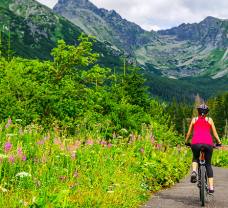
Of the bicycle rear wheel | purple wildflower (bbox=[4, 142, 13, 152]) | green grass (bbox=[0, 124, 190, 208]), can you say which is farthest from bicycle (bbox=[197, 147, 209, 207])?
purple wildflower (bbox=[4, 142, 13, 152])

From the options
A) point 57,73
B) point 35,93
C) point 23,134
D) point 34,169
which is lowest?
point 34,169

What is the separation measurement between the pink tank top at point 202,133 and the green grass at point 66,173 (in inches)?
67.9

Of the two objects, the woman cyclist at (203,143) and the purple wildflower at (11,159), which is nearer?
the purple wildflower at (11,159)

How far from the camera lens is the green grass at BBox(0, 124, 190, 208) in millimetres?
6766

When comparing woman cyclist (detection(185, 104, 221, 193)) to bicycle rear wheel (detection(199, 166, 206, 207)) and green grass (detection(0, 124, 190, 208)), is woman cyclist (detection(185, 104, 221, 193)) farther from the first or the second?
green grass (detection(0, 124, 190, 208))

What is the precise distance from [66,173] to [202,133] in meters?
3.44

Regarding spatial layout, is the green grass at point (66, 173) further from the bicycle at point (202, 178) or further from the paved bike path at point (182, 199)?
the bicycle at point (202, 178)

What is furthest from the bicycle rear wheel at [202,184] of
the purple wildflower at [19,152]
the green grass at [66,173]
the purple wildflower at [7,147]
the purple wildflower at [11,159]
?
the purple wildflower at [7,147]

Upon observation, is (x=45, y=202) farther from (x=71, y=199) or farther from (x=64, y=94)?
(x=64, y=94)

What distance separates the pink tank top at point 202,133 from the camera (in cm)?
1023

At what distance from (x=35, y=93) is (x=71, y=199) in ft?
41.2

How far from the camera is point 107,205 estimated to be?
7.77 m

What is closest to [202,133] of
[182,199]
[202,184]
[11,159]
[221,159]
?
[202,184]

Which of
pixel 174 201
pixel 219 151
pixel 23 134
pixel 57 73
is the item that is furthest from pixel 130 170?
pixel 219 151
